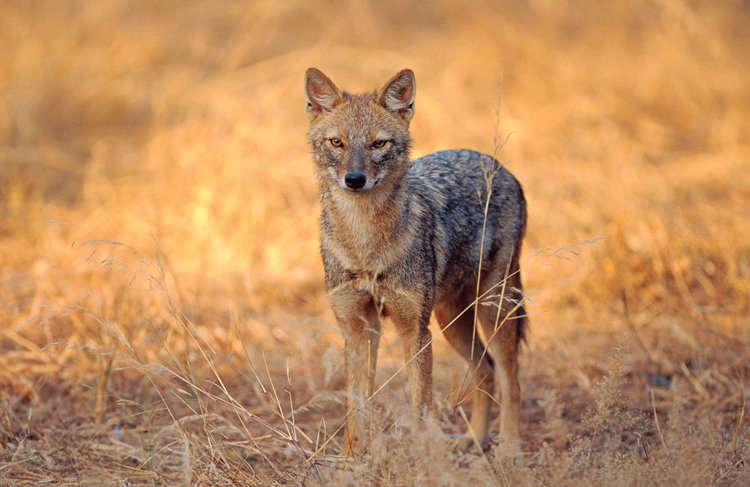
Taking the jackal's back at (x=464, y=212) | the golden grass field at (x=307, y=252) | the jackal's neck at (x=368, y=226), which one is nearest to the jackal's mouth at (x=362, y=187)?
the jackal's neck at (x=368, y=226)

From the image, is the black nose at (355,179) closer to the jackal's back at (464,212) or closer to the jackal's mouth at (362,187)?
the jackal's mouth at (362,187)

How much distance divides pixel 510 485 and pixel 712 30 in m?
11.7

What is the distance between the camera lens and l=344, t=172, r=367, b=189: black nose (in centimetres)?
441

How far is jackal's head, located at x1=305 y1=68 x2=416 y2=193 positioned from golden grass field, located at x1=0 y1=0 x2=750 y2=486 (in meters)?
0.62

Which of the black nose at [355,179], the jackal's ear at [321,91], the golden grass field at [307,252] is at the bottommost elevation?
the golden grass field at [307,252]

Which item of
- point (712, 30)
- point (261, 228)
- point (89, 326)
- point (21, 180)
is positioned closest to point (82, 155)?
point (21, 180)

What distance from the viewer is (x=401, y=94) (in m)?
4.89

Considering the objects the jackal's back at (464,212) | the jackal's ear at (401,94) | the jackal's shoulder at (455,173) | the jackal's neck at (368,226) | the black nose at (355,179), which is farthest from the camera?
the jackal's shoulder at (455,173)

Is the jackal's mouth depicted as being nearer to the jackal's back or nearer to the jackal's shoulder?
the jackal's back

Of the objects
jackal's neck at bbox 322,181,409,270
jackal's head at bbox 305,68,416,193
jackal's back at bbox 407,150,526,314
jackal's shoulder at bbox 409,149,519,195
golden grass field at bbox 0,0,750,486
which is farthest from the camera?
jackal's shoulder at bbox 409,149,519,195

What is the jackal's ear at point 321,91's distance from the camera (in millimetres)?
4859

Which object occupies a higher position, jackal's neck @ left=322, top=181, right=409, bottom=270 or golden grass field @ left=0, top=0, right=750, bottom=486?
jackal's neck @ left=322, top=181, right=409, bottom=270

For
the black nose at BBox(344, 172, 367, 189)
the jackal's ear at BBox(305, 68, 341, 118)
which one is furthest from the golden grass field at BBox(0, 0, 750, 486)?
the jackal's ear at BBox(305, 68, 341, 118)

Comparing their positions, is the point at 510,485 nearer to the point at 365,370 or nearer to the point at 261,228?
the point at 365,370
